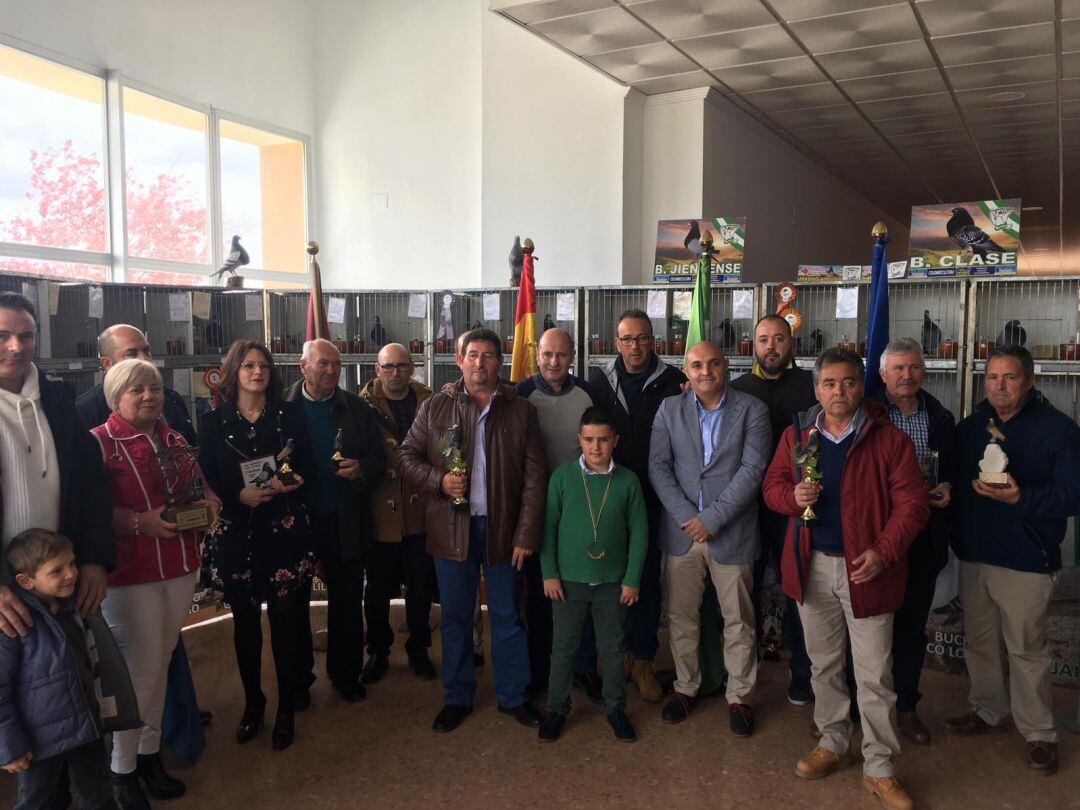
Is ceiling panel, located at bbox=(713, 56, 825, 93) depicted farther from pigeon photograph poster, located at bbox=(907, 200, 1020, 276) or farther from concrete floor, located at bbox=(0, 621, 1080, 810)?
concrete floor, located at bbox=(0, 621, 1080, 810)

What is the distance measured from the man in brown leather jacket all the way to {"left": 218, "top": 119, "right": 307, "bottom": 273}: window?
5.49 meters

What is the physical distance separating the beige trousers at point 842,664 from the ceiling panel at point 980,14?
4153mm

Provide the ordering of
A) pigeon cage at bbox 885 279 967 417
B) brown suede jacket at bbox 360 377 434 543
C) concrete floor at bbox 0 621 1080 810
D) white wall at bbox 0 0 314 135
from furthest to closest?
white wall at bbox 0 0 314 135 < pigeon cage at bbox 885 279 967 417 < brown suede jacket at bbox 360 377 434 543 < concrete floor at bbox 0 621 1080 810

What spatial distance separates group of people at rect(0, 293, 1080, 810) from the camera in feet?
9.14

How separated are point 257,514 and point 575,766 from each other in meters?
1.62

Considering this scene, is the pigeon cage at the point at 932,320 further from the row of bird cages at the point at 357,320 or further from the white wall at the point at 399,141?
the white wall at the point at 399,141

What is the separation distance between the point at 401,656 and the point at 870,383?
2746mm

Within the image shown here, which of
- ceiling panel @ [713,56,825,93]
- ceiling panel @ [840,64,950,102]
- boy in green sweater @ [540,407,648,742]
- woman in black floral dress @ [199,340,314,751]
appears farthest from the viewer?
ceiling panel @ [840,64,950,102]

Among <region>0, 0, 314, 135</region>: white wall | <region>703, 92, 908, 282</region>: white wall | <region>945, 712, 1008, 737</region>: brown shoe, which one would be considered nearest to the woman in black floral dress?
<region>945, 712, 1008, 737</region>: brown shoe

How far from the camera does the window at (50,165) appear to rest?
20.6 ft

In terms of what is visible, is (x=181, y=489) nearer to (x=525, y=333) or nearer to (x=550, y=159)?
(x=525, y=333)

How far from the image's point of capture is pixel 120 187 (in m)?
6.99

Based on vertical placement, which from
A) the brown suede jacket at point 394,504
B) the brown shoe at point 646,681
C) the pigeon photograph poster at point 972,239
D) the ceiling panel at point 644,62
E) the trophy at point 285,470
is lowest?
the brown shoe at point 646,681

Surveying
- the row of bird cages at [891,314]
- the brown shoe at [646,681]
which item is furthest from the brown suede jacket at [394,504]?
the row of bird cages at [891,314]
